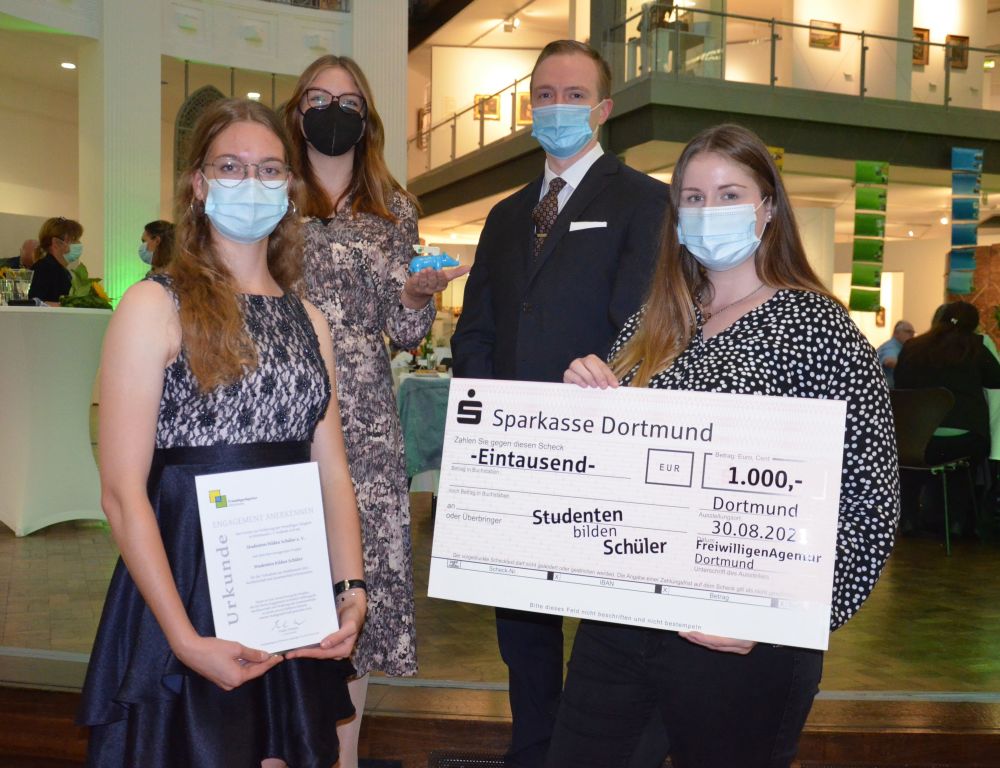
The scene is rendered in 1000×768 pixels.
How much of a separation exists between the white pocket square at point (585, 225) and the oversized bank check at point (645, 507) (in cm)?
91

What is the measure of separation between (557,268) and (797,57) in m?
10.5

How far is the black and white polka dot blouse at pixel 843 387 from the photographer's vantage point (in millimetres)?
1583

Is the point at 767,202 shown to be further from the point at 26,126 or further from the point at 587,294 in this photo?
the point at 26,126

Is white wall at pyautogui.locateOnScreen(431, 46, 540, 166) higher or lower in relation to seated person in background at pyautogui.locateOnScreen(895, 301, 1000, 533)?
higher

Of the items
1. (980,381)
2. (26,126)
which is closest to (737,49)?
(980,381)

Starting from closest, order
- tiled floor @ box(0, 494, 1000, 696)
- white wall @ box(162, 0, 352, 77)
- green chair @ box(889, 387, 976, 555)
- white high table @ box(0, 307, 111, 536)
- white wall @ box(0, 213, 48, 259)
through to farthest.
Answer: tiled floor @ box(0, 494, 1000, 696) → white high table @ box(0, 307, 111, 536) → green chair @ box(889, 387, 976, 555) → white wall @ box(162, 0, 352, 77) → white wall @ box(0, 213, 48, 259)

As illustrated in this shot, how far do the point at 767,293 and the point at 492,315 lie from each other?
3.74 ft

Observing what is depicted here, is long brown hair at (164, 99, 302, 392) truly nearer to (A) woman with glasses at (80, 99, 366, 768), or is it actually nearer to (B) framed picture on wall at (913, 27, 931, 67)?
(A) woman with glasses at (80, 99, 366, 768)

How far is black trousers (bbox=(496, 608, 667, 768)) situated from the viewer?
2572mm

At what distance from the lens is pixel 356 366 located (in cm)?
243

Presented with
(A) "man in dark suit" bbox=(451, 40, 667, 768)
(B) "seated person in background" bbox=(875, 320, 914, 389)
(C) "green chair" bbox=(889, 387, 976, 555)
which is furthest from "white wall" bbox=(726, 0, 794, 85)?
(A) "man in dark suit" bbox=(451, 40, 667, 768)

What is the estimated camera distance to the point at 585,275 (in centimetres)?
252

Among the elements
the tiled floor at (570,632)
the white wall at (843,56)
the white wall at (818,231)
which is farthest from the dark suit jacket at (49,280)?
the white wall at (843,56)

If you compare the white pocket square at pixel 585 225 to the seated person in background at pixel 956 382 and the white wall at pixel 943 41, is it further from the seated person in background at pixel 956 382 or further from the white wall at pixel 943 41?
the white wall at pixel 943 41
